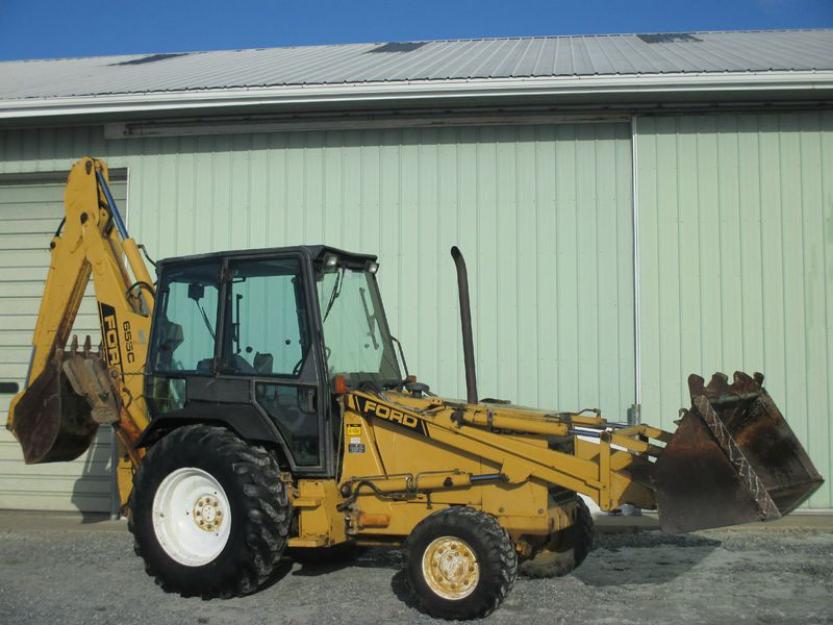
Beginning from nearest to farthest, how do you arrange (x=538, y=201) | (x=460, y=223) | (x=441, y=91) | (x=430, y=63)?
(x=441, y=91)
(x=538, y=201)
(x=460, y=223)
(x=430, y=63)

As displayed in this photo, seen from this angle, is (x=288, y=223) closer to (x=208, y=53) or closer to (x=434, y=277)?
(x=434, y=277)

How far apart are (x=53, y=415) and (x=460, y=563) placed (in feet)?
13.1

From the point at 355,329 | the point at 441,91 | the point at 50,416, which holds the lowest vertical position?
the point at 50,416

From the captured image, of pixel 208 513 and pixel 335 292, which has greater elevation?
pixel 335 292

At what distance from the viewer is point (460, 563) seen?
21.0 ft

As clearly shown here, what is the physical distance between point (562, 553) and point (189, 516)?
2.83 m

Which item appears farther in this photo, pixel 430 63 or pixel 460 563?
pixel 430 63

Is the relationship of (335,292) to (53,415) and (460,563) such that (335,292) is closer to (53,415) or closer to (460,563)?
(460,563)

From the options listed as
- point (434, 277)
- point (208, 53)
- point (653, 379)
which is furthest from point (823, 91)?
point (208, 53)

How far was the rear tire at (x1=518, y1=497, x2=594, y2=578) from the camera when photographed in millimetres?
7496

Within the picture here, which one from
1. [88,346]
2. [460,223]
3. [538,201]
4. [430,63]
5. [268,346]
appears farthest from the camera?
[430,63]

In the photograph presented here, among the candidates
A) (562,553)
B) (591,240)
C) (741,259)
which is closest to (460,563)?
(562,553)

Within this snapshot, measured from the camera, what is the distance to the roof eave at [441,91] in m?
10.0

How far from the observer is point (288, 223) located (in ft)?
36.8
